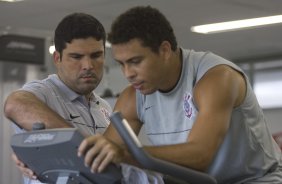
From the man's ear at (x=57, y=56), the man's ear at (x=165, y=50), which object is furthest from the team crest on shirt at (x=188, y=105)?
the man's ear at (x=57, y=56)

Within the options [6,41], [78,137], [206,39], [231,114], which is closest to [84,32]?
[231,114]

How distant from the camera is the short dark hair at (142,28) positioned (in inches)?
82.7

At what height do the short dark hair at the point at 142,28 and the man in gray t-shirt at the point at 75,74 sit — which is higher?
the short dark hair at the point at 142,28

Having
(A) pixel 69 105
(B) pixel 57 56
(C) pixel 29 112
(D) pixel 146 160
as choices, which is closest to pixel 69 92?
(A) pixel 69 105

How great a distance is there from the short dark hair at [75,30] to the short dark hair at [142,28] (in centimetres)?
62

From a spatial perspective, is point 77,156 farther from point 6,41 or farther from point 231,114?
point 6,41

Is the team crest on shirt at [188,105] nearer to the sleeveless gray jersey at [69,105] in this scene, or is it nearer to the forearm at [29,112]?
the forearm at [29,112]

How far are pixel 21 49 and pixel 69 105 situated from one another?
130 inches

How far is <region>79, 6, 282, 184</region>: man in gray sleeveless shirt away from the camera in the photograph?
2.03 m

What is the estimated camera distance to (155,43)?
2.13m

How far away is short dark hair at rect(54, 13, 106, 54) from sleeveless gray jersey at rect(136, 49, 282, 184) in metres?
0.57

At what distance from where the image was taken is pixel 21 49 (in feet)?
19.7

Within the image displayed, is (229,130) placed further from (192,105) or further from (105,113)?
(105,113)

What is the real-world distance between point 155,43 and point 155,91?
0.22 metres
